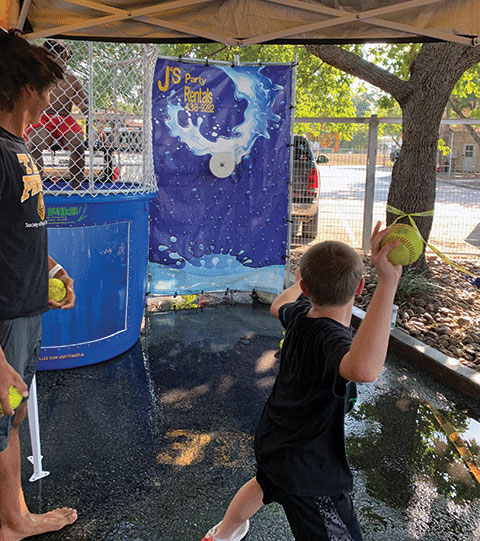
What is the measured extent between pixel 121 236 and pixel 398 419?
2.61 m

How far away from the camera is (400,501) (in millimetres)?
2891

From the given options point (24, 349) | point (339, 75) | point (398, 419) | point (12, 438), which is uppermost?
point (339, 75)

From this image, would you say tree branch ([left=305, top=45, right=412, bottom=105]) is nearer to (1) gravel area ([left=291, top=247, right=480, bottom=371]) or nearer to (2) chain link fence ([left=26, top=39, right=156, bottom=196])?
(1) gravel area ([left=291, top=247, right=480, bottom=371])

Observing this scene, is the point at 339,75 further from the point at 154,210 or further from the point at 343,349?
the point at 343,349

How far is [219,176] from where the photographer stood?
5.76 meters

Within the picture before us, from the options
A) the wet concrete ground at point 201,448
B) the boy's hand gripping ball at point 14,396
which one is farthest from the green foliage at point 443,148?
the boy's hand gripping ball at point 14,396

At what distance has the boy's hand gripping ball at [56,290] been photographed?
8.52 ft

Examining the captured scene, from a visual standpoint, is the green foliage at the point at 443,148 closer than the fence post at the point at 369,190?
No

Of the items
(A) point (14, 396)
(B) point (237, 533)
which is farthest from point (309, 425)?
(A) point (14, 396)

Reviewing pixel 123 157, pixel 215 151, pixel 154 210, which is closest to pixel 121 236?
pixel 123 157

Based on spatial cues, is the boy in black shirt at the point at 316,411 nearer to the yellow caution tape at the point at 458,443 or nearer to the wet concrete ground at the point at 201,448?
the wet concrete ground at the point at 201,448

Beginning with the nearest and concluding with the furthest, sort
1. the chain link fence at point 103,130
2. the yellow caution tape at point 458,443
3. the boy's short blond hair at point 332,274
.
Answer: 1. the boy's short blond hair at point 332,274
2. the yellow caution tape at point 458,443
3. the chain link fence at point 103,130

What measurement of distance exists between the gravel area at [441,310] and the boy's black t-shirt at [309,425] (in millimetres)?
3069

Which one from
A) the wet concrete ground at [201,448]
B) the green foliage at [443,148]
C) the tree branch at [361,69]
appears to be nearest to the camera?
the wet concrete ground at [201,448]
